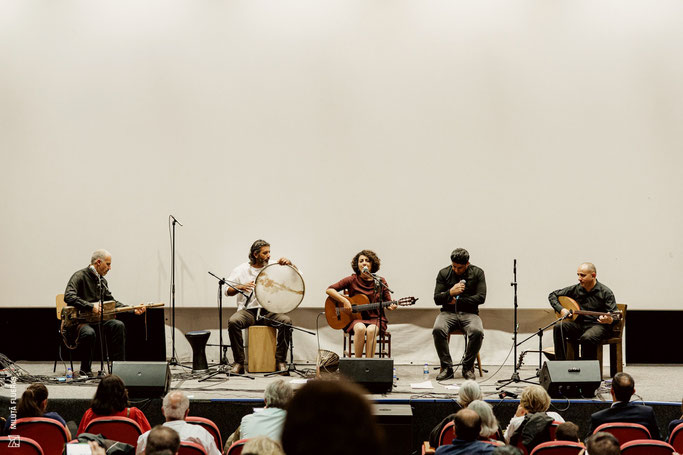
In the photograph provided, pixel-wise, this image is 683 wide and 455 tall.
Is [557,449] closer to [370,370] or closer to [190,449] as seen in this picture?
[190,449]

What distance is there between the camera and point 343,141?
8.54 meters

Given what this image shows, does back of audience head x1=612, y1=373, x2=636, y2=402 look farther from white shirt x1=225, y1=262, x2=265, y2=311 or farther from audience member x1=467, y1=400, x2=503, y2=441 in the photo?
white shirt x1=225, y1=262, x2=265, y2=311

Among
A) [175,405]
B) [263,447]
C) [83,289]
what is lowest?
[175,405]

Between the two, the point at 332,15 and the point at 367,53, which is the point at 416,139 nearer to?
the point at 367,53

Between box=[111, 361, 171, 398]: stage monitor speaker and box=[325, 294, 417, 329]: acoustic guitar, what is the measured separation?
200 centimetres

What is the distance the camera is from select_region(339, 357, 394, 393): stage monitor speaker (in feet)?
20.5

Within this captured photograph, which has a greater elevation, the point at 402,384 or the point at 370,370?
the point at 370,370

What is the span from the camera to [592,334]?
6949 millimetres

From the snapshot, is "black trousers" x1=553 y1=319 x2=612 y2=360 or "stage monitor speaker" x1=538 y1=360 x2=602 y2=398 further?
"black trousers" x1=553 y1=319 x2=612 y2=360

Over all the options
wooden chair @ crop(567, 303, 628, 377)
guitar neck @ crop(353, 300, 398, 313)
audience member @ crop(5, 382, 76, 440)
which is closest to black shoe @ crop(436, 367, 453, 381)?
guitar neck @ crop(353, 300, 398, 313)

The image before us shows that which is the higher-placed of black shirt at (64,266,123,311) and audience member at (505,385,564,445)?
black shirt at (64,266,123,311)

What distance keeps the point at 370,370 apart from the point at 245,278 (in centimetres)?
223

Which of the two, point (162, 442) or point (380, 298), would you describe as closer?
point (162, 442)

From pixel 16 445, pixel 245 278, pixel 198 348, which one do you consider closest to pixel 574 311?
pixel 245 278
